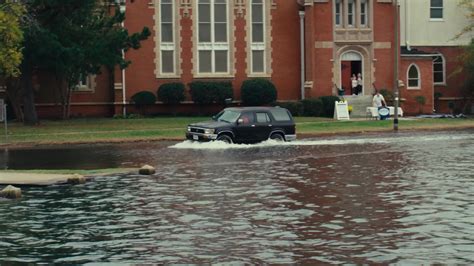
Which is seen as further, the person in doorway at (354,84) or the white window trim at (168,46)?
the person in doorway at (354,84)

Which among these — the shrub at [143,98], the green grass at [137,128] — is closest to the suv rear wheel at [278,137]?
the green grass at [137,128]

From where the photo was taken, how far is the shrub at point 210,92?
57656mm

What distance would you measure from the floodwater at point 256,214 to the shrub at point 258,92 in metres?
29.6

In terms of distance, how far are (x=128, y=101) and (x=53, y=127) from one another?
11.3 m

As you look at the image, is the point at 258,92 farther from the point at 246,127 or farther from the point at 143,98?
the point at 246,127

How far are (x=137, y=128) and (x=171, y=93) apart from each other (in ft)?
37.7

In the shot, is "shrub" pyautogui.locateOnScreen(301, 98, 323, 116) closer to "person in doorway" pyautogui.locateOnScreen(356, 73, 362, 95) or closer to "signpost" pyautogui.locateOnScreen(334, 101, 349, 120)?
"signpost" pyautogui.locateOnScreen(334, 101, 349, 120)

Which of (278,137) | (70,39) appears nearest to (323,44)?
(70,39)

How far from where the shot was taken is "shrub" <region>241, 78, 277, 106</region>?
58031 mm

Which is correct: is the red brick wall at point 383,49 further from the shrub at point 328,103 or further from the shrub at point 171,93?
the shrub at point 171,93

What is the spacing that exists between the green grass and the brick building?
167 inches

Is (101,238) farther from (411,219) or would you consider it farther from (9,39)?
(9,39)

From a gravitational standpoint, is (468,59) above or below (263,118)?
above

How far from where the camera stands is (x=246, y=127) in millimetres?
34438
